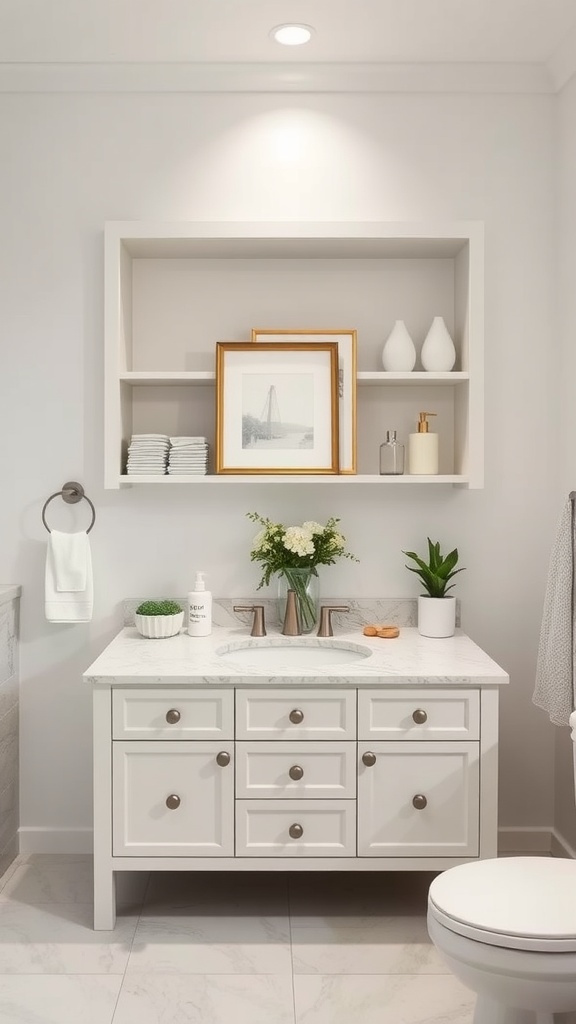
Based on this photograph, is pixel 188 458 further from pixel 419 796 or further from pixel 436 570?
pixel 419 796

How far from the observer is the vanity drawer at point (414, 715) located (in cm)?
234

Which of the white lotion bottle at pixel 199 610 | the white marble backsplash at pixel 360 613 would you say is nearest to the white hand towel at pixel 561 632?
the white marble backsplash at pixel 360 613

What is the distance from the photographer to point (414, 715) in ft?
7.68

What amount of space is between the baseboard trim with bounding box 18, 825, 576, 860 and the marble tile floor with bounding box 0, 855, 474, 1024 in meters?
0.11

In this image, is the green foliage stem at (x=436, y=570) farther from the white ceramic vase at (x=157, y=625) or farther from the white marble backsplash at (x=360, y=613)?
the white ceramic vase at (x=157, y=625)

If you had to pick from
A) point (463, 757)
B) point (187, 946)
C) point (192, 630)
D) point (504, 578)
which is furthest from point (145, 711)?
point (504, 578)

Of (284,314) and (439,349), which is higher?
(284,314)

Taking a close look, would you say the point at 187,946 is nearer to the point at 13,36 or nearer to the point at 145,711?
the point at 145,711

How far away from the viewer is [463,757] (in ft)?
7.71

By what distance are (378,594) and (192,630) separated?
0.62 meters

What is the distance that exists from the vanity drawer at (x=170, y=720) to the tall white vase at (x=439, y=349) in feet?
3.89

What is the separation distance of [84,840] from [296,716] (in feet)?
3.36

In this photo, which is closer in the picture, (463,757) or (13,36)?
(463,757)

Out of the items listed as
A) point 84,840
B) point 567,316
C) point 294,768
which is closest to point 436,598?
point 294,768
